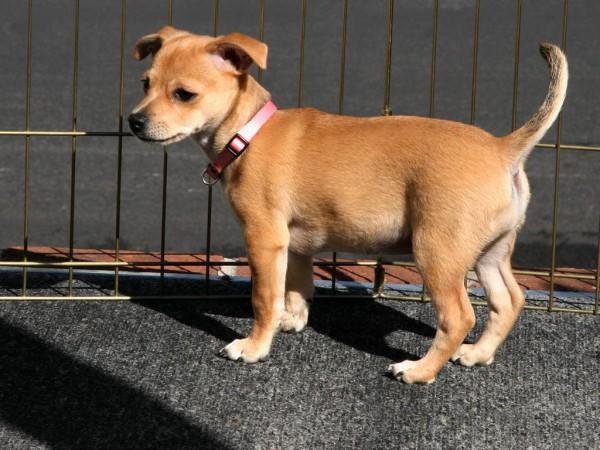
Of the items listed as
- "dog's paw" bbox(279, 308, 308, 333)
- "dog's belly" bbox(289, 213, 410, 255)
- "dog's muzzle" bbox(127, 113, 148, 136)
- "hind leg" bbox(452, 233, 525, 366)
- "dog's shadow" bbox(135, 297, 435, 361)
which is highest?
"dog's muzzle" bbox(127, 113, 148, 136)

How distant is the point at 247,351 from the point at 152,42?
1580 mm

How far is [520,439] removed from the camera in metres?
4.47

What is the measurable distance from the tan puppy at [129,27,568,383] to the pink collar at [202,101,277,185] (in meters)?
0.03

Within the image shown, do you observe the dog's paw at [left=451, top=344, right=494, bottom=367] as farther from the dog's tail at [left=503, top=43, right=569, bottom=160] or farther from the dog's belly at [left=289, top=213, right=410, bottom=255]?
the dog's tail at [left=503, top=43, right=569, bottom=160]

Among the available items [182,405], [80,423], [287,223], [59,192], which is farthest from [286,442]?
[59,192]

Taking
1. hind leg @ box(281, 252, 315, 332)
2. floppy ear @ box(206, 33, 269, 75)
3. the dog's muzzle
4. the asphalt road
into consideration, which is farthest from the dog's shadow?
the asphalt road

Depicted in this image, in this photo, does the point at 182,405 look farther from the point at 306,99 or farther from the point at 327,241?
the point at 306,99

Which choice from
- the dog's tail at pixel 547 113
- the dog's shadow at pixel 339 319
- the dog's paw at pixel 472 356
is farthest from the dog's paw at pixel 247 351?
the dog's tail at pixel 547 113

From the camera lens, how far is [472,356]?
203 inches

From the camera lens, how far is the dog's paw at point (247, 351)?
16.9 feet

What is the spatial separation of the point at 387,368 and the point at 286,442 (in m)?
0.90

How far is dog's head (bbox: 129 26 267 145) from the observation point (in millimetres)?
4875

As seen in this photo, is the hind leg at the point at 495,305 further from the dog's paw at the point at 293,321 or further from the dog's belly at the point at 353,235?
the dog's paw at the point at 293,321

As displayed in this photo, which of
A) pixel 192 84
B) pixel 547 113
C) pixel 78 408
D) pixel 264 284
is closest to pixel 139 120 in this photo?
pixel 192 84
